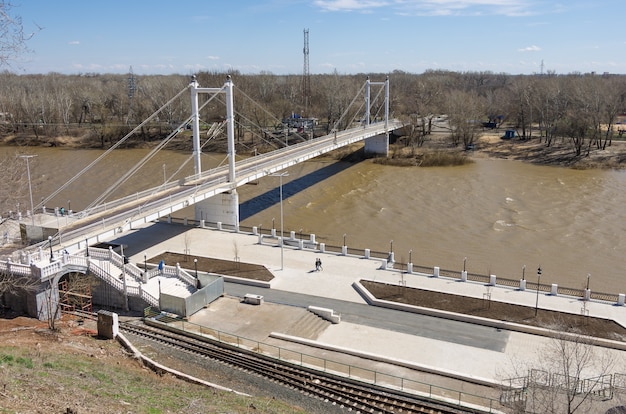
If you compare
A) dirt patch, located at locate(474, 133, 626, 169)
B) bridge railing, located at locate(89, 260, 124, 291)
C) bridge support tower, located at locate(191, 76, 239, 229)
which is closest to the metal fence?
bridge support tower, located at locate(191, 76, 239, 229)

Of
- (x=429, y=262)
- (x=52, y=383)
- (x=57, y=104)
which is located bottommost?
(x=429, y=262)

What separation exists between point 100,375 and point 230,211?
22.3 m

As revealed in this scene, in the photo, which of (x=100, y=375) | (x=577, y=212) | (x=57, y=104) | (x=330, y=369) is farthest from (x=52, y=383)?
(x=57, y=104)

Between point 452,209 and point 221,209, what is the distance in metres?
18.3

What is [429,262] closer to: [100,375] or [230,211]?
[230,211]

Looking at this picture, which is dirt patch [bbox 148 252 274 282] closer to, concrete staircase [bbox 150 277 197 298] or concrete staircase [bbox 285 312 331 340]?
concrete staircase [bbox 150 277 197 298]

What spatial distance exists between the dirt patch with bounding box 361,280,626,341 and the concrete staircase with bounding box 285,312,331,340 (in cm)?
346

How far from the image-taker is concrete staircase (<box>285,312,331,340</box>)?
21.1 meters

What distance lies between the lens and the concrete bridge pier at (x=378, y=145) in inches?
2721

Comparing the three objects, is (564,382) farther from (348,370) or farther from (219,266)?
(219,266)

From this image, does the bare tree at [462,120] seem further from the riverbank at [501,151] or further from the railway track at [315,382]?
the railway track at [315,382]

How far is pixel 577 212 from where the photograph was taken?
42.2 m

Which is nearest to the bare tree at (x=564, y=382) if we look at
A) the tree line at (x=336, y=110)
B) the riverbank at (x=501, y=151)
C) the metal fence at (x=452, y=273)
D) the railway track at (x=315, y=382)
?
the railway track at (x=315, y=382)

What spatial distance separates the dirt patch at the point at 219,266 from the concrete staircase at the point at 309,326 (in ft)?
15.6
